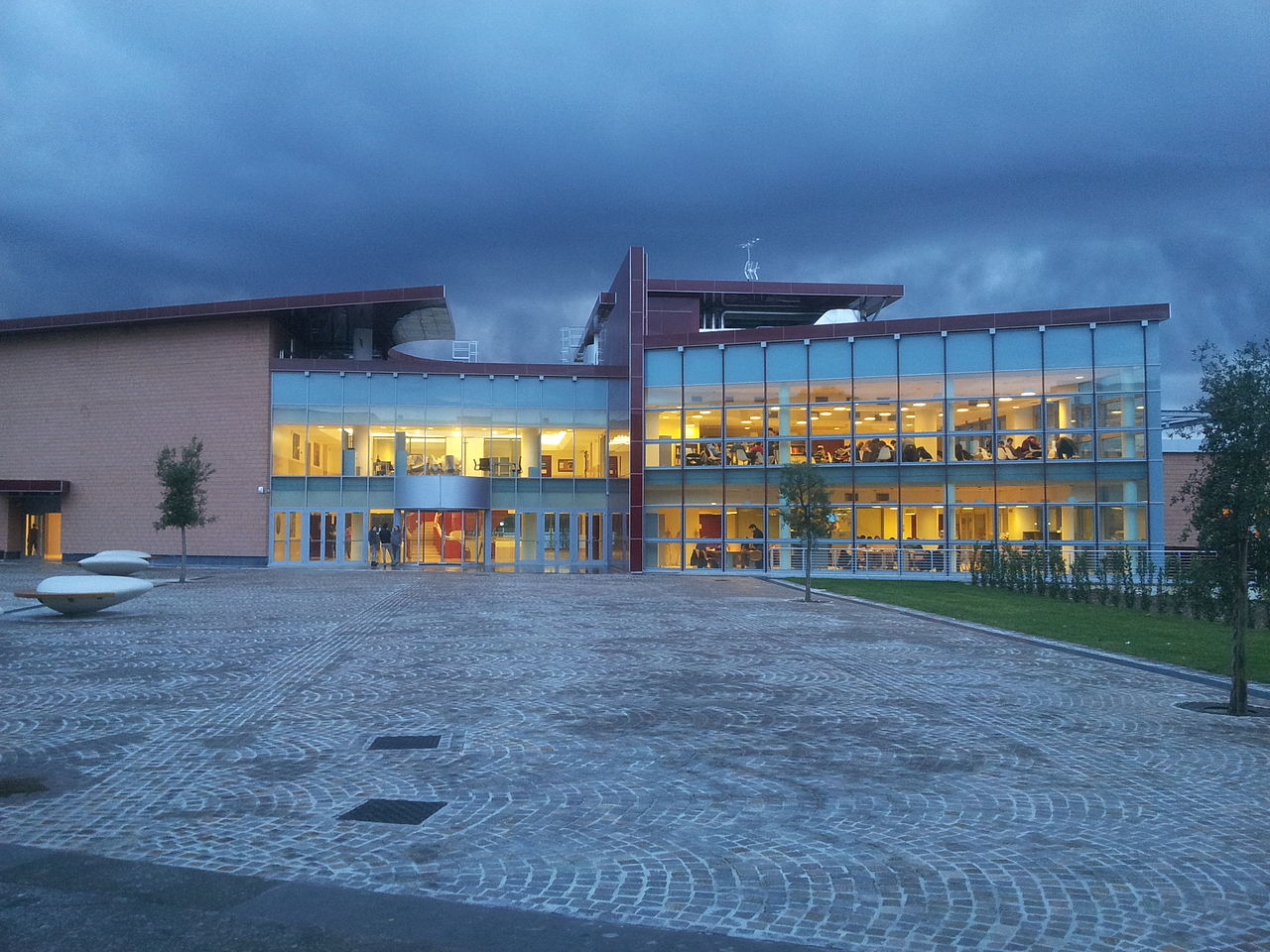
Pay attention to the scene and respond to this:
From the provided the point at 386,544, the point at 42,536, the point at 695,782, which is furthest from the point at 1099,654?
the point at 42,536

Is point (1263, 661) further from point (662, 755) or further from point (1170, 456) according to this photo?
point (1170, 456)

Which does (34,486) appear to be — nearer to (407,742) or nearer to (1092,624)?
(407,742)

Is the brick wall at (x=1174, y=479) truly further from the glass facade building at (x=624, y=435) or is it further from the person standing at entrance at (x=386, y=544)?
the person standing at entrance at (x=386, y=544)

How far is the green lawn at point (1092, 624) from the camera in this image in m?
14.8

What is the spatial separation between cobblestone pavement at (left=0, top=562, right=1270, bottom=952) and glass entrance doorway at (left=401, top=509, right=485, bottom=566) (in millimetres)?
26783

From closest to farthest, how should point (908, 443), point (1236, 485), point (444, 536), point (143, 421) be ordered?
point (1236, 485), point (908, 443), point (143, 421), point (444, 536)

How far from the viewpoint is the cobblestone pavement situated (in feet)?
17.0

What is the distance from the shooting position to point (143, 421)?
4122 centimetres

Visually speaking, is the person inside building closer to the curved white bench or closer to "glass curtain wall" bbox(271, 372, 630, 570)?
"glass curtain wall" bbox(271, 372, 630, 570)

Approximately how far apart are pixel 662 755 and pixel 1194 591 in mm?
6869

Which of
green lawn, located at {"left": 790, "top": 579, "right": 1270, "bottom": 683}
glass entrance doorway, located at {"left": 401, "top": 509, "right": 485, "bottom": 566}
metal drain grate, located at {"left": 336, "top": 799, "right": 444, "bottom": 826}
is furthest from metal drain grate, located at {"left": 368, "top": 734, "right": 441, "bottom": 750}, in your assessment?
glass entrance doorway, located at {"left": 401, "top": 509, "right": 485, "bottom": 566}

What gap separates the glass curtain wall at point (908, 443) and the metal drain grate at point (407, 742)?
28947mm

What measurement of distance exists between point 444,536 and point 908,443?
19.9 meters

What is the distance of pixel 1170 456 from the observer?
2057 inches
